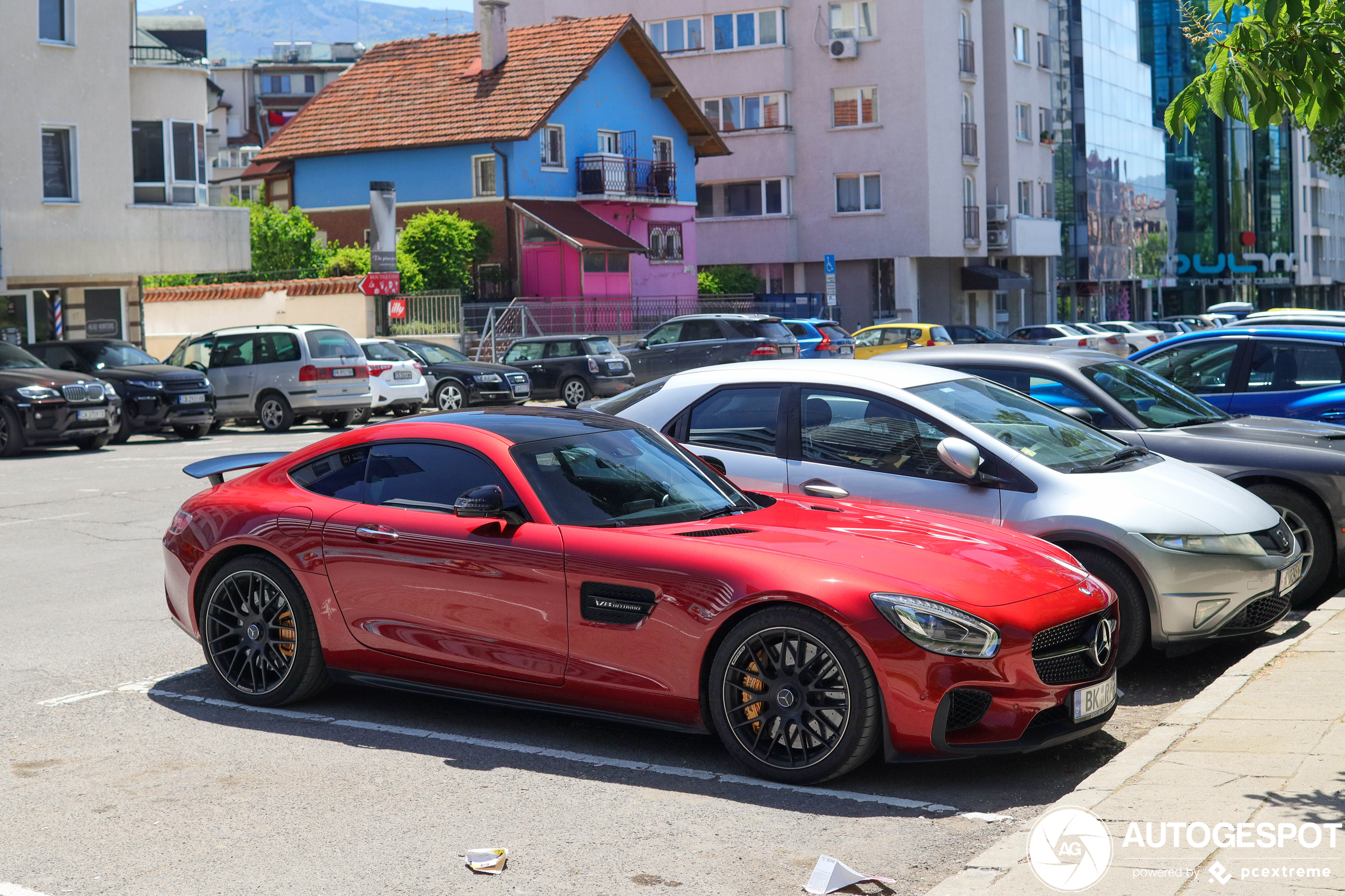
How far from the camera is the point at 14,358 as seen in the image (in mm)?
22875

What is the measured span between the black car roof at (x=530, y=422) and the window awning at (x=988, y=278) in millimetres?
51126

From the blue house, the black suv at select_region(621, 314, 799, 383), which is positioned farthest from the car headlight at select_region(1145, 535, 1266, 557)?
the blue house

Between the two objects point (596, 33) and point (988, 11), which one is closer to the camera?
point (596, 33)

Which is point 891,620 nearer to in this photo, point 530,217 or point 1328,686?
point 1328,686

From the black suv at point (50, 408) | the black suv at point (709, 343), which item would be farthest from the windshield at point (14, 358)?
the black suv at point (709, 343)

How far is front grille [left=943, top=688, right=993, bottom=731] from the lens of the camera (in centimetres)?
549

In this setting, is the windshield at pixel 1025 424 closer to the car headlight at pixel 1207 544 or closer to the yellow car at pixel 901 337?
the car headlight at pixel 1207 544

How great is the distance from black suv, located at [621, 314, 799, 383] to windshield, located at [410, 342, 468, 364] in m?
4.01

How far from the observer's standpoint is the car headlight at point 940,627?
545 centimetres

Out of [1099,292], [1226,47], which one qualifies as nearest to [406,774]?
[1226,47]

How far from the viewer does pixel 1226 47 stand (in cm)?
634

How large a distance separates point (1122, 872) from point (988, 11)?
5918 centimetres

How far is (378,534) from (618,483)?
1.09 meters

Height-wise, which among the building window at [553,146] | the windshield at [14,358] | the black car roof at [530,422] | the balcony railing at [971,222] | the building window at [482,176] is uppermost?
the building window at [553,146]
